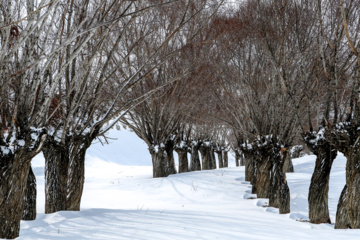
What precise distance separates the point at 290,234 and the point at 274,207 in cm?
442

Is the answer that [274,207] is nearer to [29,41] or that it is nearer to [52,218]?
[52,218]

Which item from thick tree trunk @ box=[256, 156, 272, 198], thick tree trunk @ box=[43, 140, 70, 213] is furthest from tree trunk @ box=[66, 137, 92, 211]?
thick tree trunk @ box=[256, 156, 272, 198]

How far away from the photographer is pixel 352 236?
4832 millimetres

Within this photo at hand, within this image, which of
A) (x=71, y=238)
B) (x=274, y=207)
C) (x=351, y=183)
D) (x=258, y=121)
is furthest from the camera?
(x=258, y=121)

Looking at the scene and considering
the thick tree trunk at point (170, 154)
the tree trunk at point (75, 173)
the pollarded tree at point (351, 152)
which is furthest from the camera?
the thick tree trunk at point (170, 154)

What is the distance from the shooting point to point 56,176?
269 inches

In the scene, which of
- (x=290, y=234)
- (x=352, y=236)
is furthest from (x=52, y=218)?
(x=352, y=236)

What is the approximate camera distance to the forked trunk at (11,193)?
14.5 feet

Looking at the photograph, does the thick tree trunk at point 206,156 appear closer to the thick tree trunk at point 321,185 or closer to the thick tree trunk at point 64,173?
the thick tree trunk at point 321,185

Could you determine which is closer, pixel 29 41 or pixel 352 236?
pixel 29 41

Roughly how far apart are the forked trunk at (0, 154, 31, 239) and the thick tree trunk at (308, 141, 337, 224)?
609 cm

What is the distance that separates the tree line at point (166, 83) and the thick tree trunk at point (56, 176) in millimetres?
21

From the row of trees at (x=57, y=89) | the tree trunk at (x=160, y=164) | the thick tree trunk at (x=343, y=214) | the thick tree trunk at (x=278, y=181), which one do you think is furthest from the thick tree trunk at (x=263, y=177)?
the tree trunk at (x=160, y=164)

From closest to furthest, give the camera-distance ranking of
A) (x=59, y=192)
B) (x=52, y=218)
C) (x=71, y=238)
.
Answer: (x=71, y=238) < (x=52, y=218) < (x=59, y=192)
